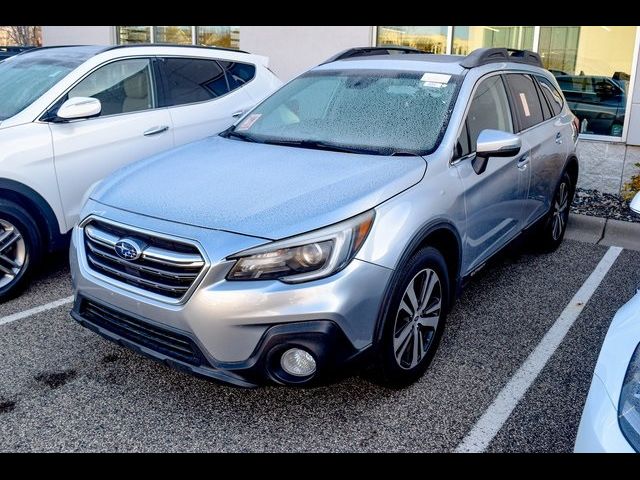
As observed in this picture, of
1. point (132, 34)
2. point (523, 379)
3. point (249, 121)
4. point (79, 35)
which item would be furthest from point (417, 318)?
point (79, 35)

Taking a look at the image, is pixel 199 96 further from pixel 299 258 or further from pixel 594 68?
pixel 594 68

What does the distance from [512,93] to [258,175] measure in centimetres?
221

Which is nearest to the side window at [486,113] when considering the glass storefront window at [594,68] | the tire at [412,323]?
the tire at [412,323]

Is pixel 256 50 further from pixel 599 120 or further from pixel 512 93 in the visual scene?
pixel 512 93

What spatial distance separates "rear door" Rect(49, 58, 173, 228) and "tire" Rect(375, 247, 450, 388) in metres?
2.67

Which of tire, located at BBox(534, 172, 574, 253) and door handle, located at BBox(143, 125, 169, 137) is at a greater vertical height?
door handle, located at BBox(143, 125, 169, 137)

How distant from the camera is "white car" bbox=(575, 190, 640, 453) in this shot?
187 cm

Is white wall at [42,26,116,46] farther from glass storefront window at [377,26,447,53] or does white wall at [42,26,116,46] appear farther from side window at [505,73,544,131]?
side window at [505,73,544,131]

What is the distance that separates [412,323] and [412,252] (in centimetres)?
39

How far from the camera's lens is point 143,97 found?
17.3ft

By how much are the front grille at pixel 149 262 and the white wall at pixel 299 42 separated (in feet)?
22.9

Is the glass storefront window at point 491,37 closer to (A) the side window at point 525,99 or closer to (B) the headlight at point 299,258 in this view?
(A) the side window at point 525,99

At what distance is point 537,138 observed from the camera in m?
4.79

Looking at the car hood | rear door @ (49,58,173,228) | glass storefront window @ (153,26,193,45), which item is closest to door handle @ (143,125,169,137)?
rear door @ (49,58,173,228)
